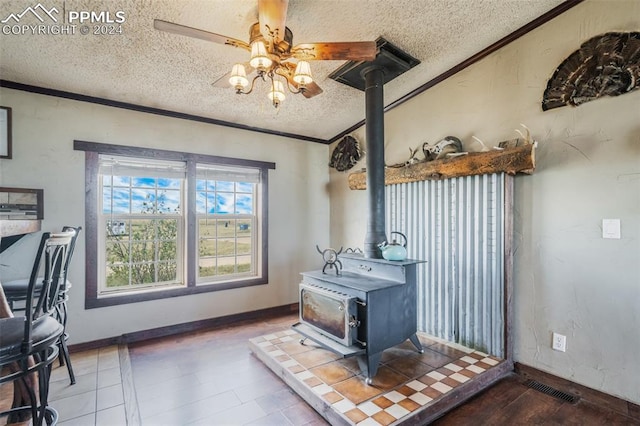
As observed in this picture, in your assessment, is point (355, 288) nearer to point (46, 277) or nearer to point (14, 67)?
point (46, 277)

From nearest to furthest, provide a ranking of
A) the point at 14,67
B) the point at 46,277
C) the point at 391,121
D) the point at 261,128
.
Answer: the point at 46,277, the point at 14,67, the point at 391,121, the point at 261,128

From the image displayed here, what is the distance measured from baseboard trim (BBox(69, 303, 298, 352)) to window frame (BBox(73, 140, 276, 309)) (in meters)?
0.35

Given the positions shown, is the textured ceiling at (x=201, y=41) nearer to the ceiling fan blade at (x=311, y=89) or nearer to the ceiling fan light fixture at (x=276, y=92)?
the ceiling fan blade at (x=311, y=89)

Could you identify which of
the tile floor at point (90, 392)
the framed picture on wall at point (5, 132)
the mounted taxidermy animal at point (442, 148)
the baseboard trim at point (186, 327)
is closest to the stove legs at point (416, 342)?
the mounted taxidermy animal at point (442, 148)

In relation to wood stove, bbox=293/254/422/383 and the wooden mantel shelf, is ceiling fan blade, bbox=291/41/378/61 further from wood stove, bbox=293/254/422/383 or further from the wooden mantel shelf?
wood stove, bbox=293/254/422/383

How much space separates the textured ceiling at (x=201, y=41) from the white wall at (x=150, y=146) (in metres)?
0.27

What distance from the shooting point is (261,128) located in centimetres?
414

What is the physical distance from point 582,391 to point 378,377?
5.06 feet

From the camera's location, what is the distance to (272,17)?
178 centimetres

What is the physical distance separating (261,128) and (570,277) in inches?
144

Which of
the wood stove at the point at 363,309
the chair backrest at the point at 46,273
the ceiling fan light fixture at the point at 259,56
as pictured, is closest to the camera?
the chair backrest at the point at 46,273

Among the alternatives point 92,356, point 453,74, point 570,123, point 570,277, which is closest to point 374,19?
point 453,74

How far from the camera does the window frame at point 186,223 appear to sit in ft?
10.0

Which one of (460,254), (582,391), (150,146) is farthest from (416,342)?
(150,146)
